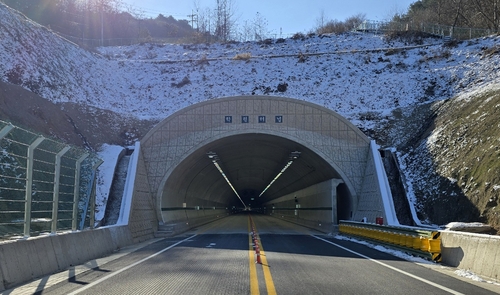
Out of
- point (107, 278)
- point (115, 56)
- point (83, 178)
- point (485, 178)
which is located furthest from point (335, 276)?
point (115, 56)

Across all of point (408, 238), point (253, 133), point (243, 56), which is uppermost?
point (243, 56)

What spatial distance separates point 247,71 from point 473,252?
41010 mm

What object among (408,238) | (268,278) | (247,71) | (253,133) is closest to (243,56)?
(247,71)

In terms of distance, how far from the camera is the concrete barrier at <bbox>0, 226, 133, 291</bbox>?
341 inches

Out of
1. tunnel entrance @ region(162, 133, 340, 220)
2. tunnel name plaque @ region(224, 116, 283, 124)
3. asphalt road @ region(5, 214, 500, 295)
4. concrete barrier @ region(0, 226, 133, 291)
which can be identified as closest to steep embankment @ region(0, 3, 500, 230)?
tunnel entrance @ region(162, 133, 340, 220)

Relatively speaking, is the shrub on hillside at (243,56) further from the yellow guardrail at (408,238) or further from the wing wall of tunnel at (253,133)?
the yellow guardrail at (408,238)

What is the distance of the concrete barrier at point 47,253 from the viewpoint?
8672 mm

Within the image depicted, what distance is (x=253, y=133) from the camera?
95.9ft

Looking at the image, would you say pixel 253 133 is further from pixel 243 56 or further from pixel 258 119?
pixel 243 56

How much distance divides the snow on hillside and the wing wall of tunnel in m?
6.55

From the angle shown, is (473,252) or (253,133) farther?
(253,133)

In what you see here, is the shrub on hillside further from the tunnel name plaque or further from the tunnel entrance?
the tunnel name plaque

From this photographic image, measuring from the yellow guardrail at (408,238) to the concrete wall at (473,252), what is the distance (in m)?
0.24

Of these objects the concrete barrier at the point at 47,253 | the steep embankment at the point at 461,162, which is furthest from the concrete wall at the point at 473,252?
the concrete barrier at the point at 47,253
